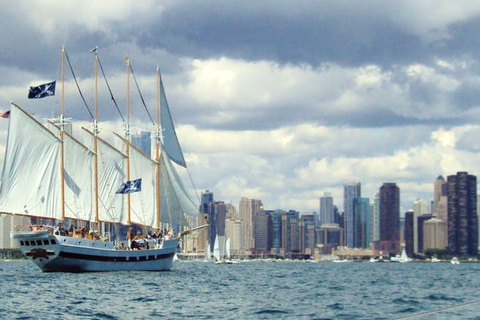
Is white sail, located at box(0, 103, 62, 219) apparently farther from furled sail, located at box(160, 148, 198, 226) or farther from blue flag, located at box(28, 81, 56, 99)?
furled sail, located at box(160, 148, 198, 226)

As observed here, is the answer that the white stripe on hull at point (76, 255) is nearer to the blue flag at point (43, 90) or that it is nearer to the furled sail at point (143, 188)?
the furled sail at point (143, 188)

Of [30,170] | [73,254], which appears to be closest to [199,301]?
[30,170]

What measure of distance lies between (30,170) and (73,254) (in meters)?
11.3

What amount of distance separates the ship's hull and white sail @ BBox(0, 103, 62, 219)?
3649 millimetres

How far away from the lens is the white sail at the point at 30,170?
4134 inches

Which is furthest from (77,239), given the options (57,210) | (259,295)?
(259,295)

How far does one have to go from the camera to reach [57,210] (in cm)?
11469

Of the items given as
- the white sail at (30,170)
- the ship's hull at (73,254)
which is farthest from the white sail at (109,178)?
the white sail at (30,170)

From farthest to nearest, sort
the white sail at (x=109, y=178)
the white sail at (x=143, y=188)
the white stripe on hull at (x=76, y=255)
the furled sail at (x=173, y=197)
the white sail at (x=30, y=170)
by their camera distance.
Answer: the white sail at (x=143, y=188), the furled sail at (x=173, y=197), the white sail at (x=109, y=178), the white stripe on hull at (x=76, y=255), the white sail at (x=30, y=170)

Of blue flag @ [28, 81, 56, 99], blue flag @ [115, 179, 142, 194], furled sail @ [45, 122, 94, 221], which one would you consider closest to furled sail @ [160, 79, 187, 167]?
furled sail @ [45, 122, 94, 221]

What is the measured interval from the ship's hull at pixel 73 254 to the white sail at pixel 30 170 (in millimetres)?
3649

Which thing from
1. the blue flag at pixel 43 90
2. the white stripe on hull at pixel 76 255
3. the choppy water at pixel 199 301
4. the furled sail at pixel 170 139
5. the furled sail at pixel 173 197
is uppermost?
the blue flag at pixel 43 90

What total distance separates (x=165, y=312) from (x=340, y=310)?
35.9 ft

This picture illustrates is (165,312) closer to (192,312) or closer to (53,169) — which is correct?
(192,312)
